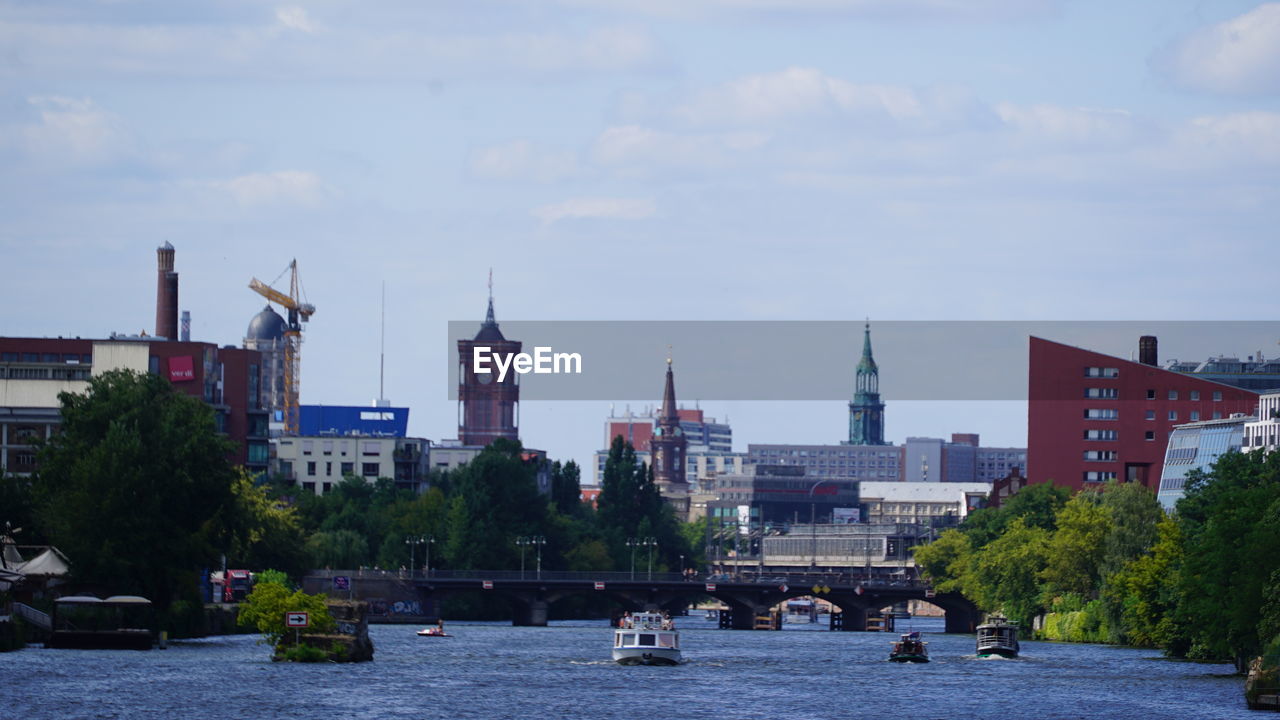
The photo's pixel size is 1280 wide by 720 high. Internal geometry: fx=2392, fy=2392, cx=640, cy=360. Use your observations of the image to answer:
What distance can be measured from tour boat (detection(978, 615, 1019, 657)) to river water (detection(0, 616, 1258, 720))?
184 centimetres

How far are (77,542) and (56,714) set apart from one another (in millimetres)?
52356

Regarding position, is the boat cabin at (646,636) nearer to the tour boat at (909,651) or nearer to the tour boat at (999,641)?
the tour boat at (909,651)

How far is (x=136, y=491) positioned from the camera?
5842 inches

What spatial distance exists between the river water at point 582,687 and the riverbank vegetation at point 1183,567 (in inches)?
123

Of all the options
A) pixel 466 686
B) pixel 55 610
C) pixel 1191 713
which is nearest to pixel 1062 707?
pixel 1191 713

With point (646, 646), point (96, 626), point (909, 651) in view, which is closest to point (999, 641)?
point (909, 651)

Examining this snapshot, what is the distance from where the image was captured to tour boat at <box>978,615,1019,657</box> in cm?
16525

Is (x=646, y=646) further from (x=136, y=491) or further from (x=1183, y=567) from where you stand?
(x=1183, y=567)

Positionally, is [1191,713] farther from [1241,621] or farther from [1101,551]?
[1101,551]

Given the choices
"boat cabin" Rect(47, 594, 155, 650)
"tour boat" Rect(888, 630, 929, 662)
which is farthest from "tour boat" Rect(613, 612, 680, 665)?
"boat cabin" Rect(47, 594, 155, 650)

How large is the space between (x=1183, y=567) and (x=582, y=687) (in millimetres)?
35197

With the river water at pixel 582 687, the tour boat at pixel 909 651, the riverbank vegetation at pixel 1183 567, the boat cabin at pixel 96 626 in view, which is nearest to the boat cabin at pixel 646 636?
the river water at pixel 582 687

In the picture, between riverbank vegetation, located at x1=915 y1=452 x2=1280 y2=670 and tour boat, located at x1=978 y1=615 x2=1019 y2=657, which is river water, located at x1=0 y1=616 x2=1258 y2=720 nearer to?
tour boat, located at x1=978 y1=615 x2=1019 y2=657

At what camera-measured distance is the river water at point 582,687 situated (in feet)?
348
